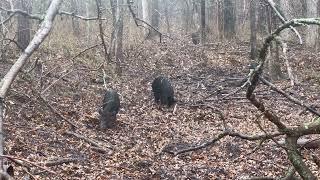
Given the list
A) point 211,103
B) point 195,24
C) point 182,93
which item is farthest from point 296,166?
point 195,24

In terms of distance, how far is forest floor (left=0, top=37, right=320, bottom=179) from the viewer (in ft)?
24.0

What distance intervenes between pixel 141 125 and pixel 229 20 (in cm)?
1163

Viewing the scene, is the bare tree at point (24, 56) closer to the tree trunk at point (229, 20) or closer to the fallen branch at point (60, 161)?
the fallen branch at point (60, 161)

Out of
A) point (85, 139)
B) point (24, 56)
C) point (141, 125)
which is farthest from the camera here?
point (141, 125)

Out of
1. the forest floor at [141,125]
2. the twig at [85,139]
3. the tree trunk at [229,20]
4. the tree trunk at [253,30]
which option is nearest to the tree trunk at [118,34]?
the forest floor at [141,125]

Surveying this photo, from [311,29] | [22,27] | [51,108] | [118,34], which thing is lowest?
[51,108]

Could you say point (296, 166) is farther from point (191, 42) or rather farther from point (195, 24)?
point (195, 24)

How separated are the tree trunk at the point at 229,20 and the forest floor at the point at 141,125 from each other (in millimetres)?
5500

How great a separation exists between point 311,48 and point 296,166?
13055mm

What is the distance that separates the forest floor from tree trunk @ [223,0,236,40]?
5.50m

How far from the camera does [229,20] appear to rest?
66.5ft

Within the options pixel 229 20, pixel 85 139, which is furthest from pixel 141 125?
pixel 229 20

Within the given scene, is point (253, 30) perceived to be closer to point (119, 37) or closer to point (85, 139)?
point (119, 37)

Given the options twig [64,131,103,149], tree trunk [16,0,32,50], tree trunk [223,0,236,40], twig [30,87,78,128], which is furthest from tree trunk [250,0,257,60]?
twig [64,131,103,149]
